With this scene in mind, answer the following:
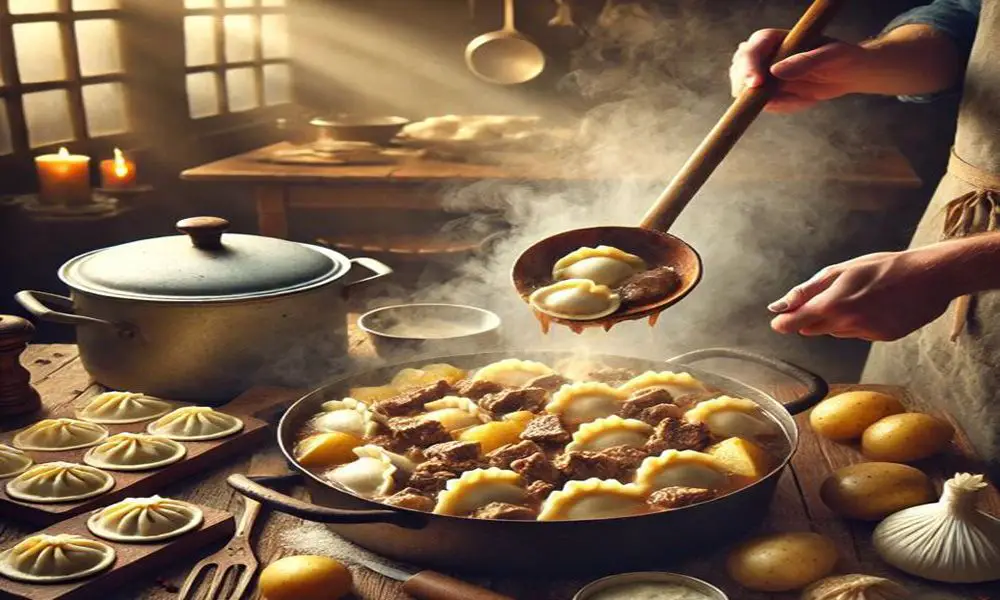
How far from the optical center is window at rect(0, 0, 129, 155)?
5.59 meters

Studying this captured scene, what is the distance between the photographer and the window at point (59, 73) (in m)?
5.59

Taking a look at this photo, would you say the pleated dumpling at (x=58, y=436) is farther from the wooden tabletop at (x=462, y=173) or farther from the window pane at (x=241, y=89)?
the window pane at (x=241, y=89)

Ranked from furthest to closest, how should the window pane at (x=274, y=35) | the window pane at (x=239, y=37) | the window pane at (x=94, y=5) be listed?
the window pane at (x=274, y=35) → the window pane at (x=239, y=37) → the window pane at (x=94, y=5)

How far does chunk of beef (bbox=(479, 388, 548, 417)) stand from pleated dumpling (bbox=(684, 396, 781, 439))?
16.3 inches

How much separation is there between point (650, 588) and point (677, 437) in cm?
69

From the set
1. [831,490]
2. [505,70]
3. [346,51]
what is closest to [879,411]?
[831,490]

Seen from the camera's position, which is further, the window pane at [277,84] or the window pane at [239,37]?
the window pane at [277,84]

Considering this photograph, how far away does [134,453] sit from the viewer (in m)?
2.58

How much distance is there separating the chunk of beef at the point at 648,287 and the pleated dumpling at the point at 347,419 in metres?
0.74

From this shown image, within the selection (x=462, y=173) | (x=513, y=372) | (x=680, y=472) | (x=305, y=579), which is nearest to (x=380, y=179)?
(x=462, y=173)

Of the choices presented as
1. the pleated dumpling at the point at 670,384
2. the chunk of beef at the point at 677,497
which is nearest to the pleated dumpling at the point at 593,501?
the chunk of beef at the point at 677,497

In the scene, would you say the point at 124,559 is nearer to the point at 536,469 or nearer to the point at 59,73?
the point at 536,469

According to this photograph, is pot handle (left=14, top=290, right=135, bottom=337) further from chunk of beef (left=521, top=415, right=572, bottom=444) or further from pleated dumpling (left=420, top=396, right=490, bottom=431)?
chunk of beef (left=521, top=415, right=572, bottom=444)

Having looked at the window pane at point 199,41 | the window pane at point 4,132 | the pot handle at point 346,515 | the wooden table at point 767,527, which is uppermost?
the window pane at point 199,41
